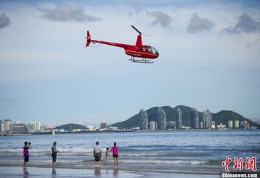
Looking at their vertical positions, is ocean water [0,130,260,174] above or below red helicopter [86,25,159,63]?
below

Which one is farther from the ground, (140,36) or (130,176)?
(140,36)

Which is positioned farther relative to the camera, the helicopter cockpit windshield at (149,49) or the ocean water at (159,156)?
the helicopter cockpit windshield at (149,49)

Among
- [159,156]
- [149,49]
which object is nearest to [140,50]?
[149,49]

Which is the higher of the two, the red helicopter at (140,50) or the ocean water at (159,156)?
the red helicopter at (140,50)

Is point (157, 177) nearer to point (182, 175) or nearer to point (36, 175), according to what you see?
point (182, 175)

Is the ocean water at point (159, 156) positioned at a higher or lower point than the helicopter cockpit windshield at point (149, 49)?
lower

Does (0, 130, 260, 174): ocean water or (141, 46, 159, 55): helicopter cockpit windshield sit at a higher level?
(141, 46, 159, 55): helicopter cockpit windshield

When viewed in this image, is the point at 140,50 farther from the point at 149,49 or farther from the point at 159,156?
the point at 159,156

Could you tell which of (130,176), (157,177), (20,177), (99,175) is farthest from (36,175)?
(157,177)

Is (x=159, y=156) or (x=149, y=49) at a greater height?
(x=149, y=49)

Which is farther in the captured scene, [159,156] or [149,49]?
[159,156]

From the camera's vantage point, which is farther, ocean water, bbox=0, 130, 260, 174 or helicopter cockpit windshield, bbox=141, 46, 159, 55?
helicopter cockpit windshield, bbox=141, 46, 159, 55
